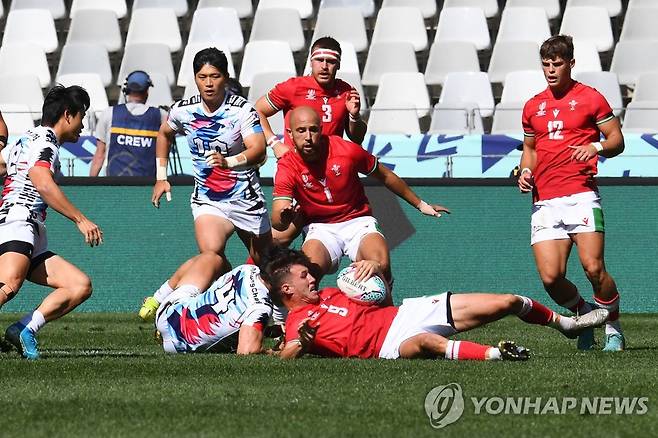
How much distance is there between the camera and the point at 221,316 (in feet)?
28.8

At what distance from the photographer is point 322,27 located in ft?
61.4

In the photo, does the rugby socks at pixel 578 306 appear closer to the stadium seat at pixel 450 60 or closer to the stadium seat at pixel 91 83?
the stadium seat at pixel 450 60

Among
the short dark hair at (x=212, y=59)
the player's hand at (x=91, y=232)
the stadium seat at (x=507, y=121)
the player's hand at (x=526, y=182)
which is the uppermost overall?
the short dark hair at (x=212, y=59)

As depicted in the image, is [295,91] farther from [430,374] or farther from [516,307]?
[430,374]

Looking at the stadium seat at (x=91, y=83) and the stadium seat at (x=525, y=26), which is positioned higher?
the stadium seat at (x=525, y=26)

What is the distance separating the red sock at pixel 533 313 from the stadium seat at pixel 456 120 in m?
6.37

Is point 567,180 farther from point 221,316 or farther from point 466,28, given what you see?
point 466,28

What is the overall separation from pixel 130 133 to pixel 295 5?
5744 millimetres

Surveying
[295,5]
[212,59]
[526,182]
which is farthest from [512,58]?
[212,59]

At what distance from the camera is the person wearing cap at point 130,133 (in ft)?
46.0

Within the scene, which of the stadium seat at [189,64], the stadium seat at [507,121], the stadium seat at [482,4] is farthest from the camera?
the stadium seat at [482,4]

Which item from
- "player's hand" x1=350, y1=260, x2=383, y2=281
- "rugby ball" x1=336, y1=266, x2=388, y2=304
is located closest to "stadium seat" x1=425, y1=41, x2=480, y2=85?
"player's hand" x1=350, y1=260, x2=383, y2=281

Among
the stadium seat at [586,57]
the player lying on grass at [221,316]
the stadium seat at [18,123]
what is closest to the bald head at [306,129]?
the player lying on grass at [221,316]

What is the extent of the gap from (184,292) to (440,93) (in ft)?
31.7
